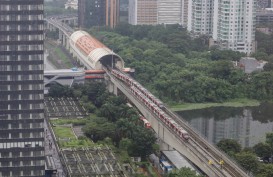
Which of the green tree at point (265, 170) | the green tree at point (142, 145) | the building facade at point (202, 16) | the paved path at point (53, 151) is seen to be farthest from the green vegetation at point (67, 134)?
the building facade at point (202, 16)

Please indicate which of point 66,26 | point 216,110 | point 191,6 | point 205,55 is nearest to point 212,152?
point 216,110

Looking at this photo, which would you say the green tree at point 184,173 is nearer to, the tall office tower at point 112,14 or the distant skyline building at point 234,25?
the distant skyline building at point 234,25

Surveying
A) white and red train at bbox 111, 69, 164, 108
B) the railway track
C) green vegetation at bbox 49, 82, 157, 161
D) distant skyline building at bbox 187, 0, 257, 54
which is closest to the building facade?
distant skyline building at bbox 187, 0, 257, 54

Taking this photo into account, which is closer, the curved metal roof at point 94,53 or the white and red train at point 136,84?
the white and red train at point 136,84

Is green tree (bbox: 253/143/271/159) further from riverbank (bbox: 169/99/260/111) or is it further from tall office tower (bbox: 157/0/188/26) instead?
tall office tower (bbox: 157/0/188/26)

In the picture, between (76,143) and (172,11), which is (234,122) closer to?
(76,143)

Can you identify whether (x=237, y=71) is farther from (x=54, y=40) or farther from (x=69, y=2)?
(x=69, y=2)
